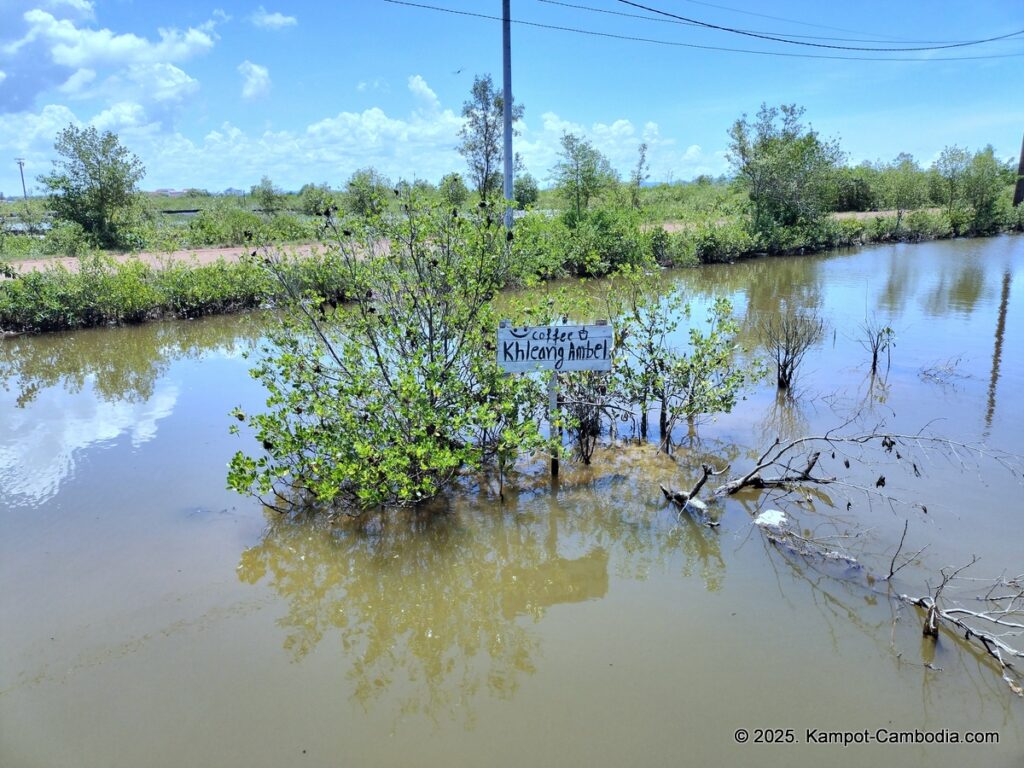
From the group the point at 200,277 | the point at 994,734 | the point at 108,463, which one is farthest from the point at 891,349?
the point at 200,277

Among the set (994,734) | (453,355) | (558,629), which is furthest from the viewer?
(453,355)

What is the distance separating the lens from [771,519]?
5.30 meters

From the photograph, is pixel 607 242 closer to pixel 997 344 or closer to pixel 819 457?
pixel 997 344

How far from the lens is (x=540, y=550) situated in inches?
201

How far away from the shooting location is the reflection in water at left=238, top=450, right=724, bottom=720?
385 cm

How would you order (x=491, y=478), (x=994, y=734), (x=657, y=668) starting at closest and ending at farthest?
1. (x=994, y=734)
2. (x=657, y=668)
3. (x=491, y=478)

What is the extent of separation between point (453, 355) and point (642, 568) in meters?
2.43

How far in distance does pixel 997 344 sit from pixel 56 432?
1445 centimetres

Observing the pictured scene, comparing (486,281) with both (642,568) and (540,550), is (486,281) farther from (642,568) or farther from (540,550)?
(642,568)

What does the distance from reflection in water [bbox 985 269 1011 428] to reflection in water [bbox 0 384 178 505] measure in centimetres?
1017

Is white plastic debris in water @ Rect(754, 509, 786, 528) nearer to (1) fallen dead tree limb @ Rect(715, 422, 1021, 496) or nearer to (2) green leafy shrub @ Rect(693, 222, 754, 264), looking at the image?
(1) fallen dead tree limb @ Rect(715, 422, 1021, 496)

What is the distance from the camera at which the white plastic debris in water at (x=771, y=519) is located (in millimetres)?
5250

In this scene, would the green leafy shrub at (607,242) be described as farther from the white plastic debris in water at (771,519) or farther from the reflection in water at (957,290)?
the white plastic debris in water at (771,519)

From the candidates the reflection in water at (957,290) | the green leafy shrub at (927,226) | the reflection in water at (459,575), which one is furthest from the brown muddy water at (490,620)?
the green leafy shrub at (927,226)
